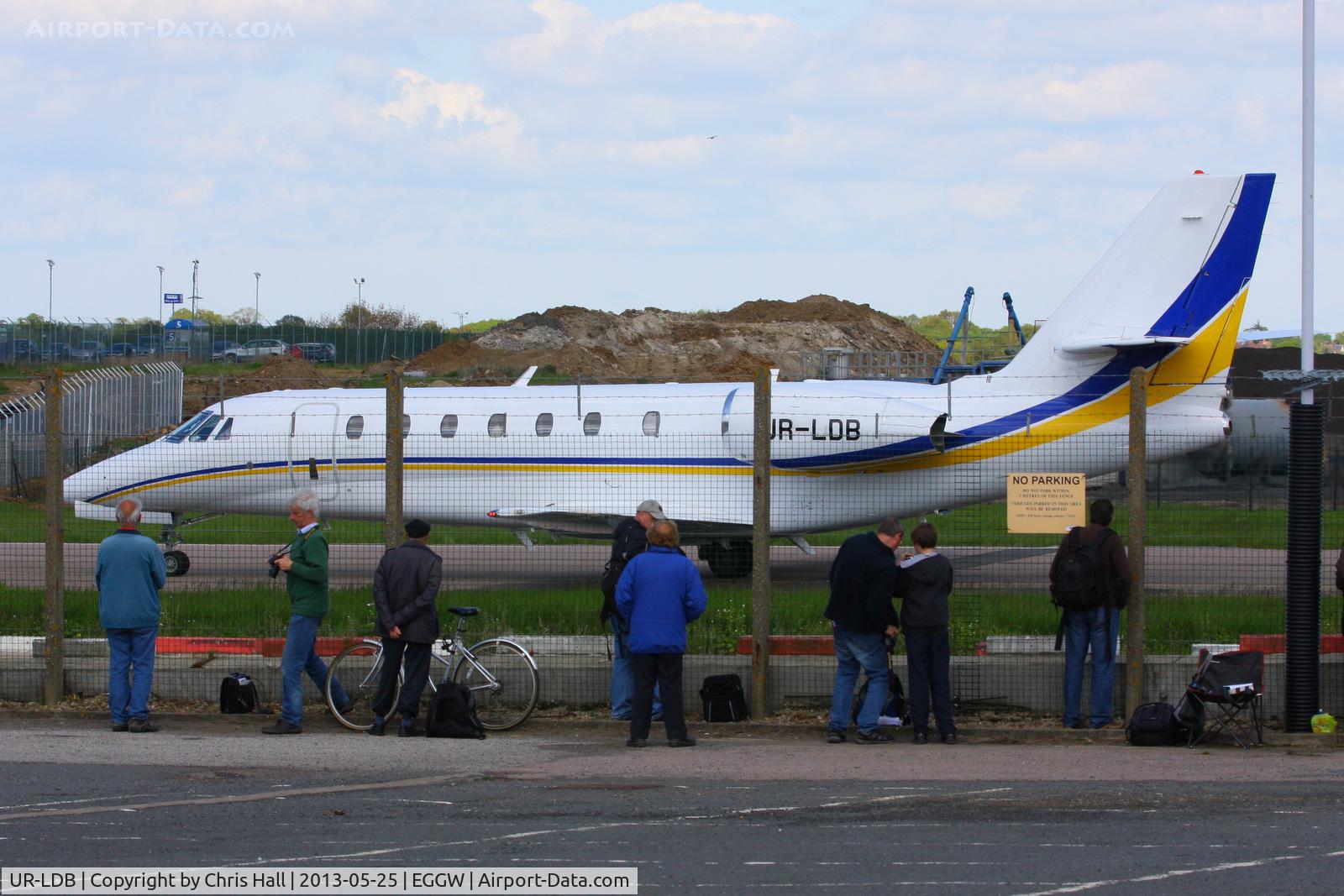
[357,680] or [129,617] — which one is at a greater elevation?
[129,617]

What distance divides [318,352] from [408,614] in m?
56.8

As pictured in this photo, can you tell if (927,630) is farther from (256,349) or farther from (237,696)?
(256,349)

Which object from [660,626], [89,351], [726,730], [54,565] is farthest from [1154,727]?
[89,351]

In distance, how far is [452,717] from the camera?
11109 mm

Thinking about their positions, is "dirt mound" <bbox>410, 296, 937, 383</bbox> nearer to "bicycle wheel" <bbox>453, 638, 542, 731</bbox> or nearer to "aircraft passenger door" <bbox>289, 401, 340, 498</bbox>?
"aircraft passenger door" <bbox>289, 401, 340, 498</bbox>

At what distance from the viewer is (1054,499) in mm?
11750

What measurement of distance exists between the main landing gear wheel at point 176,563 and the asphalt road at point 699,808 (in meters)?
8.33

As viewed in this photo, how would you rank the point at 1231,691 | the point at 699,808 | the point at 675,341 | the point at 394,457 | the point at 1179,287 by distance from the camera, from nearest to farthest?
1. the point at 699,808
2. the point at 1231,691
3. the point at 394,457
4. the point at 1179,287
5. the point at 675,341

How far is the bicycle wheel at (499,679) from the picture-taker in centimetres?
1151

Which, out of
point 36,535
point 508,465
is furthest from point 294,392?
point 36,535

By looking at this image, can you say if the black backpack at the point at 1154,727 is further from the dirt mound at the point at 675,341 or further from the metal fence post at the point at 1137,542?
the dirt mound at the point at 675,341

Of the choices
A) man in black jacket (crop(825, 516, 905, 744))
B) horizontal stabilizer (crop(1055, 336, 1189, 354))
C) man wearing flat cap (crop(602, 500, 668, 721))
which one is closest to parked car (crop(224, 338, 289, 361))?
Result: horizontal stabilizer (crop(1055, 336, 1189, 354))

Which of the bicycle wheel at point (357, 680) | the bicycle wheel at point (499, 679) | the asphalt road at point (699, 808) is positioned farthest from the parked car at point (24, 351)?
the bicycle wheel at point (499, 679)

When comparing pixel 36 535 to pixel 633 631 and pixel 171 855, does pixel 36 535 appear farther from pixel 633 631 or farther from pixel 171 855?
pixel 171 855
